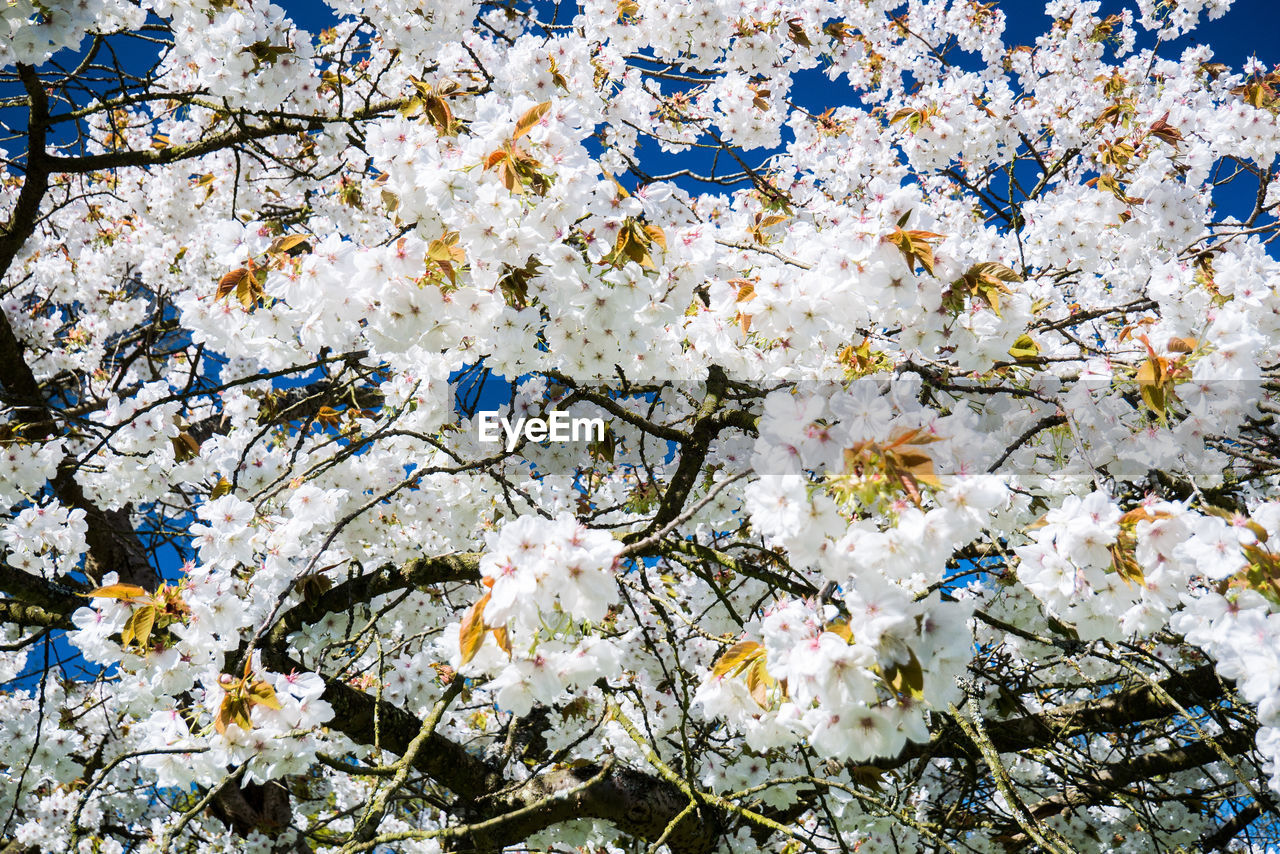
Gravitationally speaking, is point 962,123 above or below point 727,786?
above

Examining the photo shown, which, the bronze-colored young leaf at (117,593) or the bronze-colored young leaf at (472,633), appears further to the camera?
the bronze-colored young leaf at (117,593)

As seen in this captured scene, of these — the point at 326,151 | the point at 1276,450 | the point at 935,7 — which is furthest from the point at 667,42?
the point at 935,7

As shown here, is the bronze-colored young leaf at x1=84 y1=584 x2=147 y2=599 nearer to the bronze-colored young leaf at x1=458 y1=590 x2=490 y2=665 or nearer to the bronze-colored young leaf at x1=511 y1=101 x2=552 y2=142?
the bronze-colored young leaf at x1=458 y1=590 x2=490 y2=665

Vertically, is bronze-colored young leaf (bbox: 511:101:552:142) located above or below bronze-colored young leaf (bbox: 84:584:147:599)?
above

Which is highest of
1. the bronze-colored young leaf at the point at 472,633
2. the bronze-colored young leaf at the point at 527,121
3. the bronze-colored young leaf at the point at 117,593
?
the bronze-colored young leaf at the point at 527,121

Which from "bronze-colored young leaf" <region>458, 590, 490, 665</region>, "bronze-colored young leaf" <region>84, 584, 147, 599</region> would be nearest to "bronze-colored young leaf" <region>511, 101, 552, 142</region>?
"bronze-colored young leaf" <region>458, 590, 490, 665</region>

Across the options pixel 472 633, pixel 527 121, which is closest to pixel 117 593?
pixel 472 633

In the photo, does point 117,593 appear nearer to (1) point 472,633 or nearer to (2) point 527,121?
(1) point 472,633

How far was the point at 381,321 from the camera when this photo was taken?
1834 millimetres

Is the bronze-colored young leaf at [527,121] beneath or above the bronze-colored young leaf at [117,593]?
above

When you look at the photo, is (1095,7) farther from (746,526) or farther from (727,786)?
(727,786)

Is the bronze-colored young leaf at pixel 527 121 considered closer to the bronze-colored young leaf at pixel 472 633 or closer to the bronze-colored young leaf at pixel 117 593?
the bronze-colored young leaf at pixel 472 633

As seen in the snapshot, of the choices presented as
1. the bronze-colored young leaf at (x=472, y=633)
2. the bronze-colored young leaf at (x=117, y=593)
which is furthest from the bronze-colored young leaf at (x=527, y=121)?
the bronze-colored young leaf at (x=117, y=593)

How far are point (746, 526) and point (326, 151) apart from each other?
337cm
